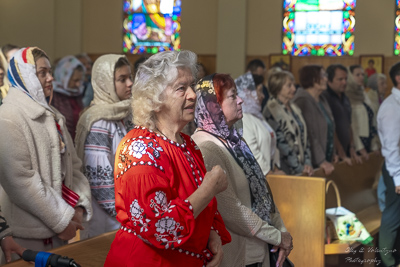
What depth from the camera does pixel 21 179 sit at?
2.95 m

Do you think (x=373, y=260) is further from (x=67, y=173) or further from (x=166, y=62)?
(x=166, y=62)

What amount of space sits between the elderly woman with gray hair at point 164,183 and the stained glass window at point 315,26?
11.5 m

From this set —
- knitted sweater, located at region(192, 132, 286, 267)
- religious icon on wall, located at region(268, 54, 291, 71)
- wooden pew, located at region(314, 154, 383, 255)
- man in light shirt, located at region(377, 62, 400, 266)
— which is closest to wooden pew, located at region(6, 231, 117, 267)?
knitted sweater, located at region(192, 132, 286, 267)

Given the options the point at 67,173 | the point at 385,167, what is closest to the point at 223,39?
the point at 385,167

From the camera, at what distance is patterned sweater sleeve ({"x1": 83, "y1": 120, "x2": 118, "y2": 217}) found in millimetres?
3598

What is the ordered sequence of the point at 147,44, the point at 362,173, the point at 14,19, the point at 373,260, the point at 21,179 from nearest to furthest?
the point at 21,179 → the point at 373,260 → the point at 362,173 → the point at 14,19 → the point at 147,44

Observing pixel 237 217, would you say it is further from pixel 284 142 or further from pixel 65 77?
pixel 65 77

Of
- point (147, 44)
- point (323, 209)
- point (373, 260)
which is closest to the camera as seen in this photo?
point (323, 209)

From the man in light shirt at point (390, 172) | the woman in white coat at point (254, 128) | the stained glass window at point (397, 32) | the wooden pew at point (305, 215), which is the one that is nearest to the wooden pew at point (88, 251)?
the wooden pew at point (305, 215)

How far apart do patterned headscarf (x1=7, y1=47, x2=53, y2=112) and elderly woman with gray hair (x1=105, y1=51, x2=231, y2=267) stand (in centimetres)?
96

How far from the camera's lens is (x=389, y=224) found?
5363 millimetres

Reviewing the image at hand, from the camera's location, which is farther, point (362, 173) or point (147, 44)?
point (147, 44)

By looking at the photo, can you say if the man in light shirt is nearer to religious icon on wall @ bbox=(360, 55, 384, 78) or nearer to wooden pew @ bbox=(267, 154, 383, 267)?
wooden pew @ bbox=(267, 154, 383, 267)

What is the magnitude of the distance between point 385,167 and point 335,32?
8532mm
